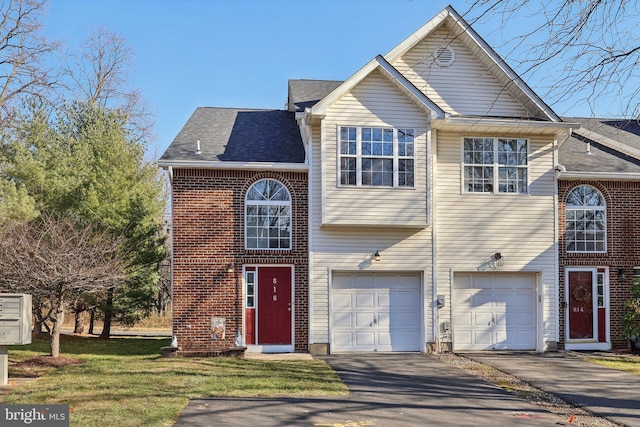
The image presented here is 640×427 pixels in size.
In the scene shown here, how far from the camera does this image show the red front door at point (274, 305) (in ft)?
46.1

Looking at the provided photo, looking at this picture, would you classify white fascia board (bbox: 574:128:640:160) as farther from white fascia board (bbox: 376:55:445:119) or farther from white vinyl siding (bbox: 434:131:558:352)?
white fascia board (bbox: 376:55:445:119)

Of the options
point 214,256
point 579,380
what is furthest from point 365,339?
point 579,380

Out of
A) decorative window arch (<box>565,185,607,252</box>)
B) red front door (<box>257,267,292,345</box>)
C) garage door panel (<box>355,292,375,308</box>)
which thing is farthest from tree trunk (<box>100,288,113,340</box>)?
decorative window arch (<box>565,185,607,252</box>)

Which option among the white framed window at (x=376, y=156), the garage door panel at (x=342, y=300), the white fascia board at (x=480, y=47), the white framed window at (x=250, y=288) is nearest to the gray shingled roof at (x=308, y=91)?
the white framed window at (x=376, y=156)

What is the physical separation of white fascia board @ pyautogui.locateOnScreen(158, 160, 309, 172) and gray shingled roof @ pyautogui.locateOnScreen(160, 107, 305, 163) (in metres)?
0.16

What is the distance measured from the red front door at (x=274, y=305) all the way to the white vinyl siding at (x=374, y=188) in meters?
1.92

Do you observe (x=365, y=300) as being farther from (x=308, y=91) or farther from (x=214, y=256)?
(x=308, y=91)

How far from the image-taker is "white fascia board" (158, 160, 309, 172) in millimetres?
13625

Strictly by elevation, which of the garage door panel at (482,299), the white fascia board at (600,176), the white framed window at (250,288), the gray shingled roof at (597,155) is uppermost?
the gray shingled roof at (597,155)

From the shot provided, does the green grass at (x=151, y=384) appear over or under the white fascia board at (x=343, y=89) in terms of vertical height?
under

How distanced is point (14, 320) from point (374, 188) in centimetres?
798

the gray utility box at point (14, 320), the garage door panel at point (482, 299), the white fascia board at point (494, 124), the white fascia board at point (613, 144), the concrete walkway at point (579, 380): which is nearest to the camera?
the concrete walkway at point (579, 380)

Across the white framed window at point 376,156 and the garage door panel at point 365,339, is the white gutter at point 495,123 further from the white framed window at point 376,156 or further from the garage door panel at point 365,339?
the garage door panel at point 365,339

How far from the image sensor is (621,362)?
13.2m
